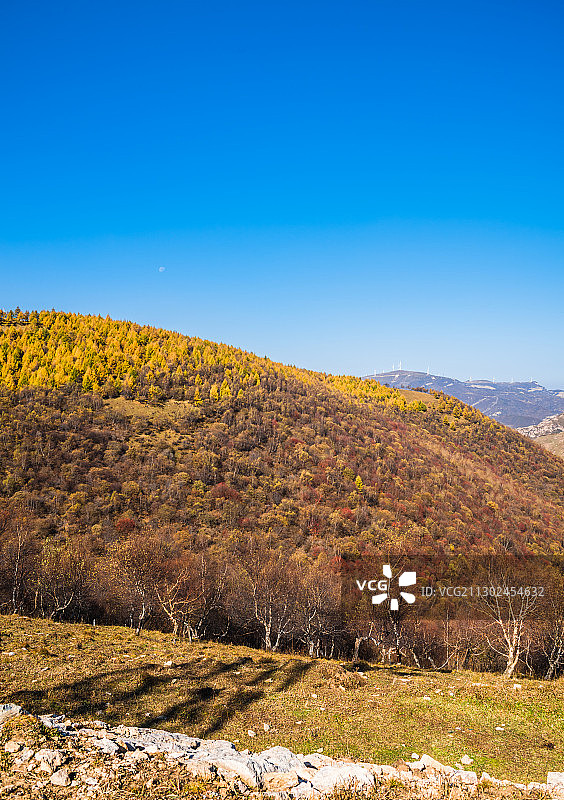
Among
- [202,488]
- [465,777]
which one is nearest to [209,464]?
[202,488]

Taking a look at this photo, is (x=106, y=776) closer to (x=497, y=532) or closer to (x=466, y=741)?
(x=466, y=741)

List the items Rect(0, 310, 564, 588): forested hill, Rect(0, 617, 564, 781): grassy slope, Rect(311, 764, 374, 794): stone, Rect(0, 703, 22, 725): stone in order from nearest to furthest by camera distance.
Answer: Rect(311, 764, 374, 794): stone < Rect(0, 703, 22, 725): stone < Rect(0, 617, 564, 781): grassy slope < Rect(0, 310, 564, 588): forested hill

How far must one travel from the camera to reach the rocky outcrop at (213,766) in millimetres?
9156

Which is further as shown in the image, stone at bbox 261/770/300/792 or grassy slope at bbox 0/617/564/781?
grassy slope at bbox 0/617/564/781

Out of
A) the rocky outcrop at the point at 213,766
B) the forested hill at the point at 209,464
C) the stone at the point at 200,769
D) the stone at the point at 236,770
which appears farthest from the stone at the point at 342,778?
the forested hill at the point at 209,464

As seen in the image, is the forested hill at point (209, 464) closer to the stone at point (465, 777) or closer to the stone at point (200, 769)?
the stone at point (200, 769)

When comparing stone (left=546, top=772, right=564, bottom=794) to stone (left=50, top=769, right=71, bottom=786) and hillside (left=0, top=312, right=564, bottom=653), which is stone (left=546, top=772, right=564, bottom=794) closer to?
stone (left=50, top=769, right=71, bottom=786)

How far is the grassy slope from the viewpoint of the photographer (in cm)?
1259

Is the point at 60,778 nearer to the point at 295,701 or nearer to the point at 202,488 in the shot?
the point at 295,701

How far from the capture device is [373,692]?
55.6 ft

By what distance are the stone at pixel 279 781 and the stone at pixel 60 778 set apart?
401 centimetres

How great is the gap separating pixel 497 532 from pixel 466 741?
76196 mm

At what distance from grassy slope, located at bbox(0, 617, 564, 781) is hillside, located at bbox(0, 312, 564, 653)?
11.3m

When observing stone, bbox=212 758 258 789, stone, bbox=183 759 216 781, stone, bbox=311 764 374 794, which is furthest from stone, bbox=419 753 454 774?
stone, bbox=183 759 216 781
